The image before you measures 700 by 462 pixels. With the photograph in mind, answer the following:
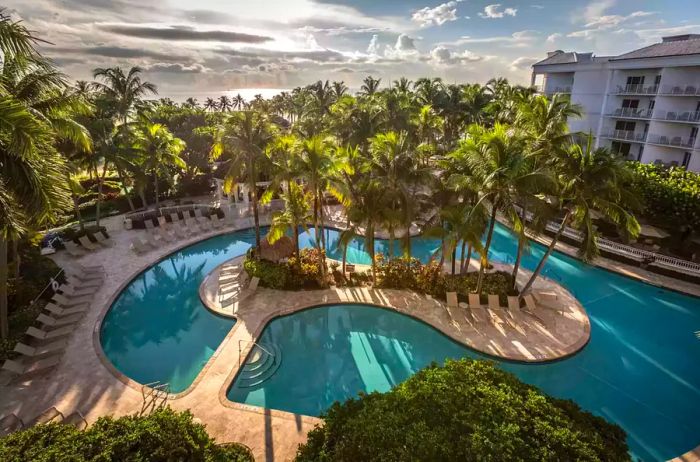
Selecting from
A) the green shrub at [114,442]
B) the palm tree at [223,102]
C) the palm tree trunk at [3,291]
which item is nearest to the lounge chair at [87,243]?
the palm tree trunk at [3,291]

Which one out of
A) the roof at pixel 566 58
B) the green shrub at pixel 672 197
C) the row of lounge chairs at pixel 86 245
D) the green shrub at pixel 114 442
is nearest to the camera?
the green shrub at pixel 114 442

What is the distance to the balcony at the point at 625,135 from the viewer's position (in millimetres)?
34281

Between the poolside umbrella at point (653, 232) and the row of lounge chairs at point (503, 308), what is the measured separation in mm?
8454

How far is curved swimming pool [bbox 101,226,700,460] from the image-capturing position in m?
12.6

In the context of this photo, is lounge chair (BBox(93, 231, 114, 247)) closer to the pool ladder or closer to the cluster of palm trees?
the cluster of palm trees

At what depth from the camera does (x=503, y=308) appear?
57.3ft

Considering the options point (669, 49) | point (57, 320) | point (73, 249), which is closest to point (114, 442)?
point (57, 320)

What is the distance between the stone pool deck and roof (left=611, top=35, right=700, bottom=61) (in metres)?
31.9

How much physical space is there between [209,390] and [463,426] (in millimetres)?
8799

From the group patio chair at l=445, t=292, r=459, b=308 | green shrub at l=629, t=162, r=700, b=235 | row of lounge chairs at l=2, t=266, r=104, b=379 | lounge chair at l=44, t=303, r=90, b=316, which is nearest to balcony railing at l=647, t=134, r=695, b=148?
green shrub at l=629, t=162, r=700, b=235

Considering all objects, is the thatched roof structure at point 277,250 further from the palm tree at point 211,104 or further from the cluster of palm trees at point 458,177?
the palm tree at point 211,104

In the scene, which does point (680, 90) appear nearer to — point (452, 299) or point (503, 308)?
point (503, 308)

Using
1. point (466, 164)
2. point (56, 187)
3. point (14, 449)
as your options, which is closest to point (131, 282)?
point (56, 187)

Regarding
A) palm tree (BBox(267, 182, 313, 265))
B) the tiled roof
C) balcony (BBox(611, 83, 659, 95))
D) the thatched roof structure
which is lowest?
the thatched roof structure
